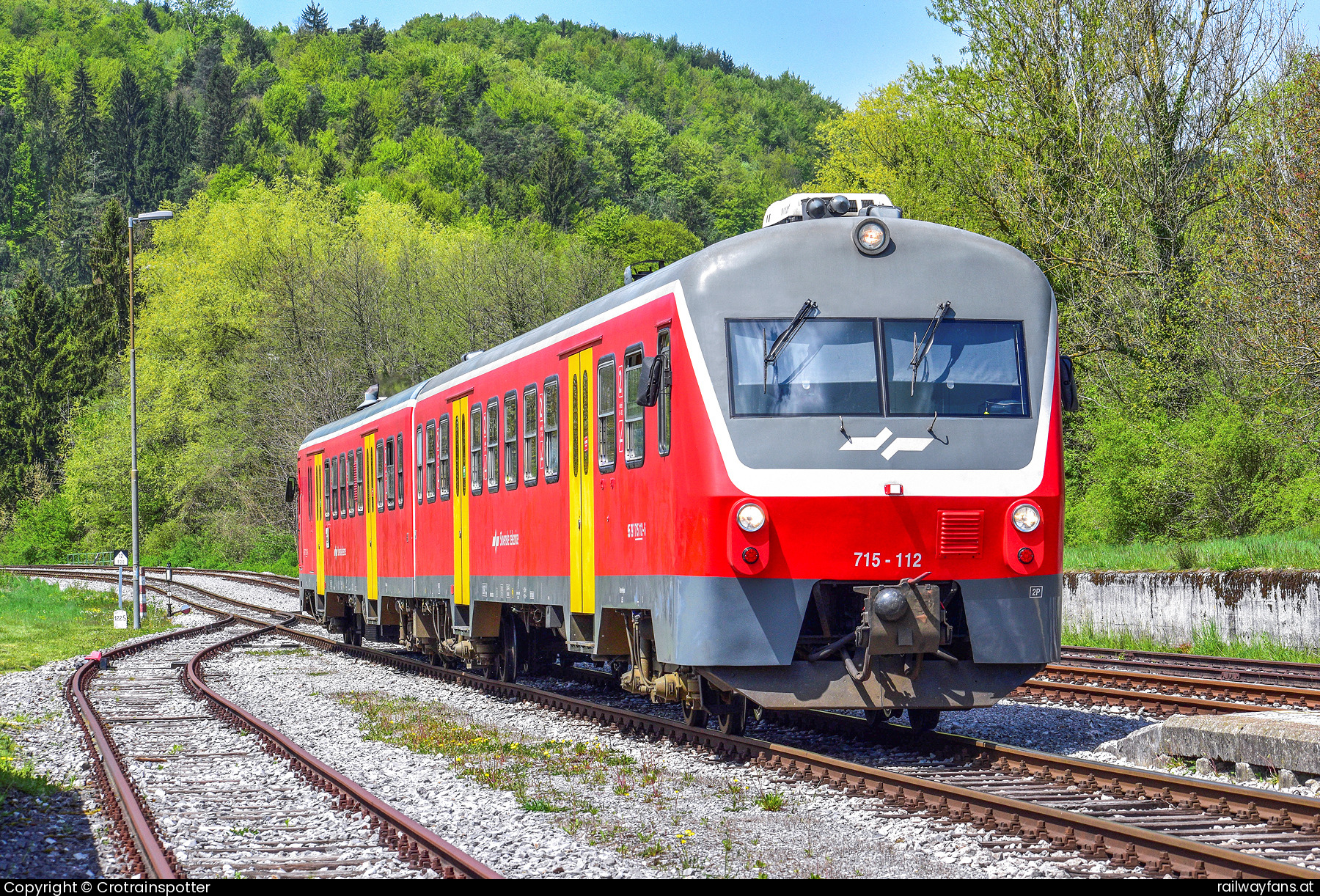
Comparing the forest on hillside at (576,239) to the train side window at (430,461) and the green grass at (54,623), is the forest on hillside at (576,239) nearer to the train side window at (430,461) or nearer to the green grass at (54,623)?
the green grass at (54,623)

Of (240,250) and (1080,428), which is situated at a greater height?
(240,250)

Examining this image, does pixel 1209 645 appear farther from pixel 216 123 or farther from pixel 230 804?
pixel 216 123

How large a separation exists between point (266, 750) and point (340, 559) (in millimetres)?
12582

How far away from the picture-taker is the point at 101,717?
49.9ft

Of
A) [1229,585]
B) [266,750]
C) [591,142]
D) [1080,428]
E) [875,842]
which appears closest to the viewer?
[875,842]

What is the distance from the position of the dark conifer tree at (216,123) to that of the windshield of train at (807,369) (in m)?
132

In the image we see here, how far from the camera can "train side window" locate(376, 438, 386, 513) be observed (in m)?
21.4

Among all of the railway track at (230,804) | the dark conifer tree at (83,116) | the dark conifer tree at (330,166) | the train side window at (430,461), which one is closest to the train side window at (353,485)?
the train side window at (430,461)

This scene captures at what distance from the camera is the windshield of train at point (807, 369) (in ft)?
33.3

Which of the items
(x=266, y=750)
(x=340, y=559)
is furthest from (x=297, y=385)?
(x=266, y=750)

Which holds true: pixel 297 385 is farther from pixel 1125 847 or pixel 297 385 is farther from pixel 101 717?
pixel 1125 847

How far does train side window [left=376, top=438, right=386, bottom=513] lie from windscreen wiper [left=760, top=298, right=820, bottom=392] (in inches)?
473

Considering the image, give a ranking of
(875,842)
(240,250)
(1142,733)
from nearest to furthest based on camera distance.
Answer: (875,842)
(1142,733)
(240,250)

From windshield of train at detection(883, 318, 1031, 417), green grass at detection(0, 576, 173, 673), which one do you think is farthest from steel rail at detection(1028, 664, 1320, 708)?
green grass at detection(0, 576, 173, 673)
